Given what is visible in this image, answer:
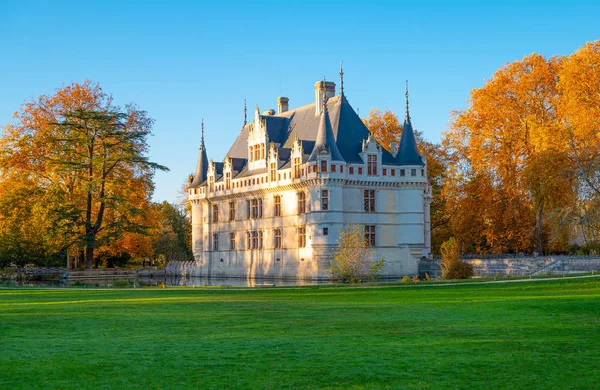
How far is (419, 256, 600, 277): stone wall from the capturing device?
3678cm

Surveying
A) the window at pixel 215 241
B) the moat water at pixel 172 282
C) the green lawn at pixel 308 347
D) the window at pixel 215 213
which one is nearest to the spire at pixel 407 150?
the moat water at pixel 172 282

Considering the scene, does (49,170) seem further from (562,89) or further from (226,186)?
(562,89)

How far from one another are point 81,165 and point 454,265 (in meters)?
24.6

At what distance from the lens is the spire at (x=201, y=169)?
6084cm

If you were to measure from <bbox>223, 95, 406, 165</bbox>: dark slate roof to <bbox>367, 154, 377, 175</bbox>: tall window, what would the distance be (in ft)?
1.75

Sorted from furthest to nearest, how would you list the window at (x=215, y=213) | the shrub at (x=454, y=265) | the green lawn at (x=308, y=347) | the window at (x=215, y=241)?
the window at (x=215, y=213) → the window at (x=215, y=241) → the shrub at (x=454, y=265) → the green lawn at (x=308, y=347)

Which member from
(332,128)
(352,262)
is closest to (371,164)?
(332,128)

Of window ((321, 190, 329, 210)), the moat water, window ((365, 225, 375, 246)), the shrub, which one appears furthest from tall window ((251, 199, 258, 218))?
the shrub

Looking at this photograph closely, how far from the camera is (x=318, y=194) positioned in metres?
46.7

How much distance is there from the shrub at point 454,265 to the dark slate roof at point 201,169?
1013 inches

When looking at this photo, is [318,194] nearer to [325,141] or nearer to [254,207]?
[325,141]

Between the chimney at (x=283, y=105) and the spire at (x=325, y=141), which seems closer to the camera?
the spire at (x=325, y=141)

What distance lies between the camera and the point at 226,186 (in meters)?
56.9

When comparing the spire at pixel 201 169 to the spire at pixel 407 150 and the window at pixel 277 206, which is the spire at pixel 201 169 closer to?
the window at pixel 277 206
